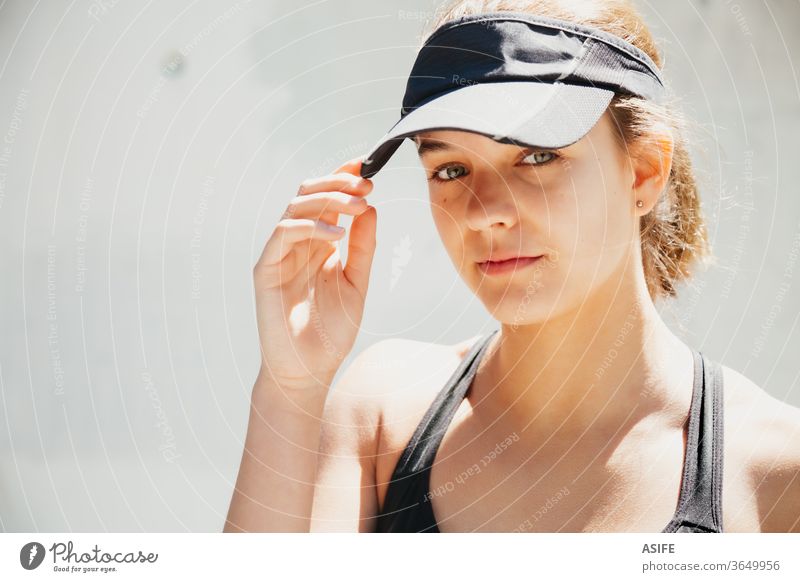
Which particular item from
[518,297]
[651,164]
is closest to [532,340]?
Answer: [518,297]

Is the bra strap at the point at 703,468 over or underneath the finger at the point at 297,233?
underneath

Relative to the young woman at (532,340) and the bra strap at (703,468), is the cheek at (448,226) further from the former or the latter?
the bra strap at (703,468)

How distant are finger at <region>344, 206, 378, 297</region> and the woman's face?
0.26ft

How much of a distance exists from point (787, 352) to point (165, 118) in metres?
0.87

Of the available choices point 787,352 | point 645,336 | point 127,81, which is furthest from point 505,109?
point 787,352

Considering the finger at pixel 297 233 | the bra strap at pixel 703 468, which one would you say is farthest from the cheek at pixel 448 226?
the bra strap at pixel 703 468

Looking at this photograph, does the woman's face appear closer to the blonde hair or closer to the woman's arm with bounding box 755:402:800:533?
the blonde hair

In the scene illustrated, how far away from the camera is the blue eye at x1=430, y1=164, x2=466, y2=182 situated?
0.76 meters

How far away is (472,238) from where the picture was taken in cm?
76

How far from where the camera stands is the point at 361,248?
2.65 ft

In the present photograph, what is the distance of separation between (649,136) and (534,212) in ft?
0.45

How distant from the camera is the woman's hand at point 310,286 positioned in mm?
751

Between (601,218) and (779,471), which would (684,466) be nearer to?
(779,471)

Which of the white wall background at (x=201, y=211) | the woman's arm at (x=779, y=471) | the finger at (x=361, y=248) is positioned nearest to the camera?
the woman's arm at (x=779, y=471)
